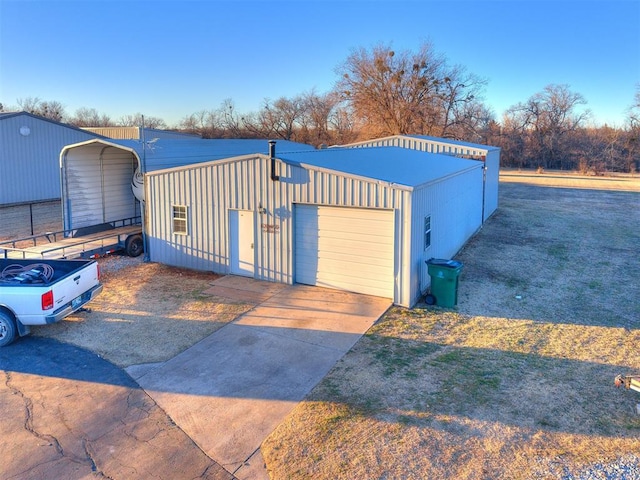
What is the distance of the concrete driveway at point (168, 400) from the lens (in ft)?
16.4

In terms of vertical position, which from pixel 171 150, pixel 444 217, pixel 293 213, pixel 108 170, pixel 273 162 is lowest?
pixel 444 217

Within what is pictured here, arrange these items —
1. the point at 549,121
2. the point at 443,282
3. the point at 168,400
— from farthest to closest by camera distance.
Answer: the point at 549,121 < the point at 443,282 < the point at 168,400

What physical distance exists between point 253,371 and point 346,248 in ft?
14.4

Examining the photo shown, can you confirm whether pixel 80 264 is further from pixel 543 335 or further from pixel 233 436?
pixel 543 335

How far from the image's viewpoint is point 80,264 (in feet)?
30.5

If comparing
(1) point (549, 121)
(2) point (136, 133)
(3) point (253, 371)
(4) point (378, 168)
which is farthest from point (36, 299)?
(1) point (549, 121)

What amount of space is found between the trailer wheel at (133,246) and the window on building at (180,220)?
1.86m

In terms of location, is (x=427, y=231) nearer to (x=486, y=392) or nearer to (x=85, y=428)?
(x=486, y=392)

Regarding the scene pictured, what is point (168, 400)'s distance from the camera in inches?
247

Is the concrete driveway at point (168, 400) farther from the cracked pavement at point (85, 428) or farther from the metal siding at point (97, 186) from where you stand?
the metal siding at point (97, 186)

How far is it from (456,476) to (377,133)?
40337mm

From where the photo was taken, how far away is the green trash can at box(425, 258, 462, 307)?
9867mm

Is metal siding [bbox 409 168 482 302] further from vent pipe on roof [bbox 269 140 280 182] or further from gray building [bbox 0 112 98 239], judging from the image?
gray building [bbox 0 112 98 239]

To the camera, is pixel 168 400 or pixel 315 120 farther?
pixel 315 120
